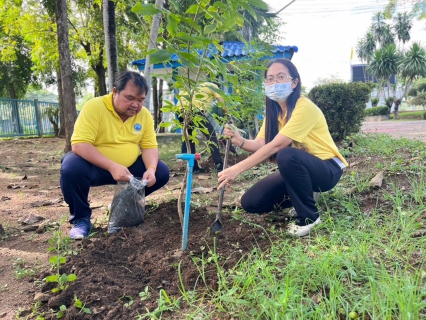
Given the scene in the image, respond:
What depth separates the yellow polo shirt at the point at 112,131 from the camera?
7.97 feet

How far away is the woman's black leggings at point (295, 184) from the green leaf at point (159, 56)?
1108 mm

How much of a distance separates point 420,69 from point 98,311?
34.0 meters

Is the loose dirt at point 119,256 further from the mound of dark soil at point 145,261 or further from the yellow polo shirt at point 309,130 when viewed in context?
the yellow polo shirt at point 309,130

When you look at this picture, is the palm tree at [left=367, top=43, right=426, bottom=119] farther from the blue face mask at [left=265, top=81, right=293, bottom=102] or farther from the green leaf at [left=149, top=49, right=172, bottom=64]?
the green leaf at [left=149, top=49, right=172, bottom=64]

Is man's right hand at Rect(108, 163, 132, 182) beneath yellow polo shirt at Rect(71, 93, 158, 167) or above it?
beneath

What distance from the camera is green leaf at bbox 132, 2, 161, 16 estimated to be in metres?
1.22

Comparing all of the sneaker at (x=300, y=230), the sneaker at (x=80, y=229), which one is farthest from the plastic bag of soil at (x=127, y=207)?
the sneaker at (x=300, y=230)

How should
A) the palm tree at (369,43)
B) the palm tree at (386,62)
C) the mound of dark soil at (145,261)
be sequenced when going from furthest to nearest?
1. the palm tree at (369,43)
2. the palm tree at (386,62)
3. the mound of dark soil at (145,261)

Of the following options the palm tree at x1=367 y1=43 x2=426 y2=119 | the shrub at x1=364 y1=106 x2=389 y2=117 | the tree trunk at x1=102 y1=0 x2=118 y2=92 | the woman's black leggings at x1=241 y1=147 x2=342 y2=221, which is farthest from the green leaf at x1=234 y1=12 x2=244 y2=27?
the palm tree at x1=367 y1=43 x2=426 y2=119

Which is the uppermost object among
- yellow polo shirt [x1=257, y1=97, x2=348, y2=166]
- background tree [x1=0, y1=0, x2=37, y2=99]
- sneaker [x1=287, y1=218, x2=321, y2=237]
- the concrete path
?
background tree [x1=0, y1=0, x2=37, y2=99]

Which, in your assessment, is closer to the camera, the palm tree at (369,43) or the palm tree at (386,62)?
the palm tree at (386,62)

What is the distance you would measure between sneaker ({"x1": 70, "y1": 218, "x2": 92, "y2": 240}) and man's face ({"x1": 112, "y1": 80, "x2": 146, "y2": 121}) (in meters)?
0.83

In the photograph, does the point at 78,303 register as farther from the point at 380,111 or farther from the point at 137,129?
the point at 380,111

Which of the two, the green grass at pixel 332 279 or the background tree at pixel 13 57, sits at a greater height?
the background tree at pixel 13 57
